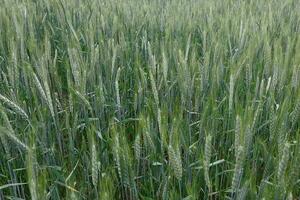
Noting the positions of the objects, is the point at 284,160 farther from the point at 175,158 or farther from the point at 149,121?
the point at 149,121

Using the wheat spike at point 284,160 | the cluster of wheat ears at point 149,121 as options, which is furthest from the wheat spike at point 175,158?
the wheat spike at point 284,160

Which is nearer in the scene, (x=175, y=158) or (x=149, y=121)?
(x=175, y=158)

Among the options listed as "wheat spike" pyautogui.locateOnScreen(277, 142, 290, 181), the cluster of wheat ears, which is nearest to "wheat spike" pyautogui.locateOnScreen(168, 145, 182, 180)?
the cluster of wheat ears

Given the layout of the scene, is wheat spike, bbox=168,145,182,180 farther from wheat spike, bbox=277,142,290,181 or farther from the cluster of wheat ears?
wheat spike, bbox=277,142,290,181

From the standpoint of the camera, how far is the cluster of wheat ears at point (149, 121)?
0.78 metres

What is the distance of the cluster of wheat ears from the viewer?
777mm

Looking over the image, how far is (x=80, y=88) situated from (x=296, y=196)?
60 centimetres

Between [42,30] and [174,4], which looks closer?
[42,30]

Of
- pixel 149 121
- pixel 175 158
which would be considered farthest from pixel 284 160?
pixel 149 121

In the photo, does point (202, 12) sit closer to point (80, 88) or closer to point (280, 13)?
point (280, 13)

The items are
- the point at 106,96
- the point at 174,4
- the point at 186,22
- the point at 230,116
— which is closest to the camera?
the point at 230,116

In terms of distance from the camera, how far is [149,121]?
0.94m

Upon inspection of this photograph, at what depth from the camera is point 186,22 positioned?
6.07ft

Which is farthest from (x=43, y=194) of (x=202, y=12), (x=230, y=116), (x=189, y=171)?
(x=202, y=12)
